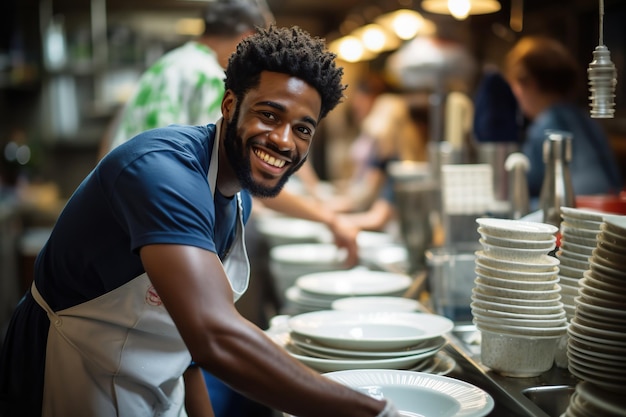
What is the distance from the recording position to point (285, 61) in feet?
4.42

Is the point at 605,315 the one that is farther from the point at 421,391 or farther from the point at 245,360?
the point at 245,360

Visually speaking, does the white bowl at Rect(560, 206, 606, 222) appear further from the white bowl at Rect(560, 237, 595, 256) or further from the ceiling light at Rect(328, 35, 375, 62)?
the ceiling light at Rect(328, 35, 375, 62)

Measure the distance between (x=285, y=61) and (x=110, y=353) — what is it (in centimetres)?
68

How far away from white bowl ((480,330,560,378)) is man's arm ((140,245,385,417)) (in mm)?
435

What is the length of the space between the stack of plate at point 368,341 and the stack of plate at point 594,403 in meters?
0.32

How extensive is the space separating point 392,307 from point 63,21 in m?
5.36

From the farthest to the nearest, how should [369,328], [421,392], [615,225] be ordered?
[369,328] → [421,392] → [615,225]

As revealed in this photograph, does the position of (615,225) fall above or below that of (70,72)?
below

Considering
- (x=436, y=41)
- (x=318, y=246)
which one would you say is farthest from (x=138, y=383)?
(x=436, y=41)

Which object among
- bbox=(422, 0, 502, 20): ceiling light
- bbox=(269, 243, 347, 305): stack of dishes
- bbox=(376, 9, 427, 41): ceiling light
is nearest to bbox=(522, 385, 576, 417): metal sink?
bbox=(269, 243, 347, 305): stack of dishes

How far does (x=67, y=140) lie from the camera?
6.26 meters

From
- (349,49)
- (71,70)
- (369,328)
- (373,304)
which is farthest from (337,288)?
(71,70)

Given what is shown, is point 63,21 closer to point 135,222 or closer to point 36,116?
point 36,116

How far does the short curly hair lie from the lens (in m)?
1.35
